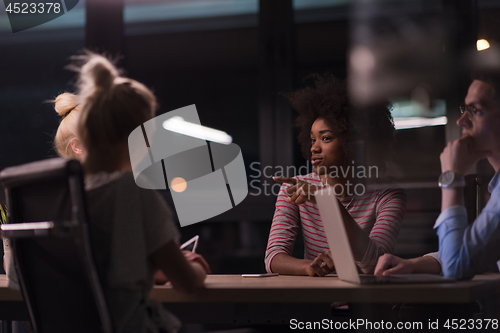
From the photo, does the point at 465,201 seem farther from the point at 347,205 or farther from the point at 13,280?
the point at 13,280

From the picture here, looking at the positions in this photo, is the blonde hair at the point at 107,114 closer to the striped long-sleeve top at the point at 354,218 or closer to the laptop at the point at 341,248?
the laptop at the point at 341,248

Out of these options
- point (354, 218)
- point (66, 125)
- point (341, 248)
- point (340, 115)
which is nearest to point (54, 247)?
point (341, 248)

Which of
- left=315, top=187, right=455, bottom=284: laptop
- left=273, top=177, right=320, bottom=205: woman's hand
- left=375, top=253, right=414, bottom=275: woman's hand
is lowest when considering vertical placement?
left=375, top=253, right=414, bottom=275: woman's hand

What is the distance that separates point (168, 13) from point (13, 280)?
236 cm

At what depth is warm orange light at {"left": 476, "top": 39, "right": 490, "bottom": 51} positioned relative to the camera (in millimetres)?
1492

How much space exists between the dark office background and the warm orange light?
0.89 meters

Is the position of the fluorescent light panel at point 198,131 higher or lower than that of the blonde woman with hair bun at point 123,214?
higher

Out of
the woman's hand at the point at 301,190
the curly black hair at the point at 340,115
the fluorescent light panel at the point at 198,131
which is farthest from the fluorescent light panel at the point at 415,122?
the fluorescent light panel at the point at 198,131

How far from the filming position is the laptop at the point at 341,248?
1034 millimetres

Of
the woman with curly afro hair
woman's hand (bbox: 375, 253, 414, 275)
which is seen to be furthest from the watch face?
the woman with curly afro hair

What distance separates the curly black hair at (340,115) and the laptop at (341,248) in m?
0.73

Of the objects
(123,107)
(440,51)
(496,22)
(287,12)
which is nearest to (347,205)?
(440,51)

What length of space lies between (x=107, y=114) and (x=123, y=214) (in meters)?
0.22

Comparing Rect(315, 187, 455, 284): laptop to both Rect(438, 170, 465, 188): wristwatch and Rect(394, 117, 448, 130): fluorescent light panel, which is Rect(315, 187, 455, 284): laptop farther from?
Rect(394, 117, 448, 130): fluorescent light panel
